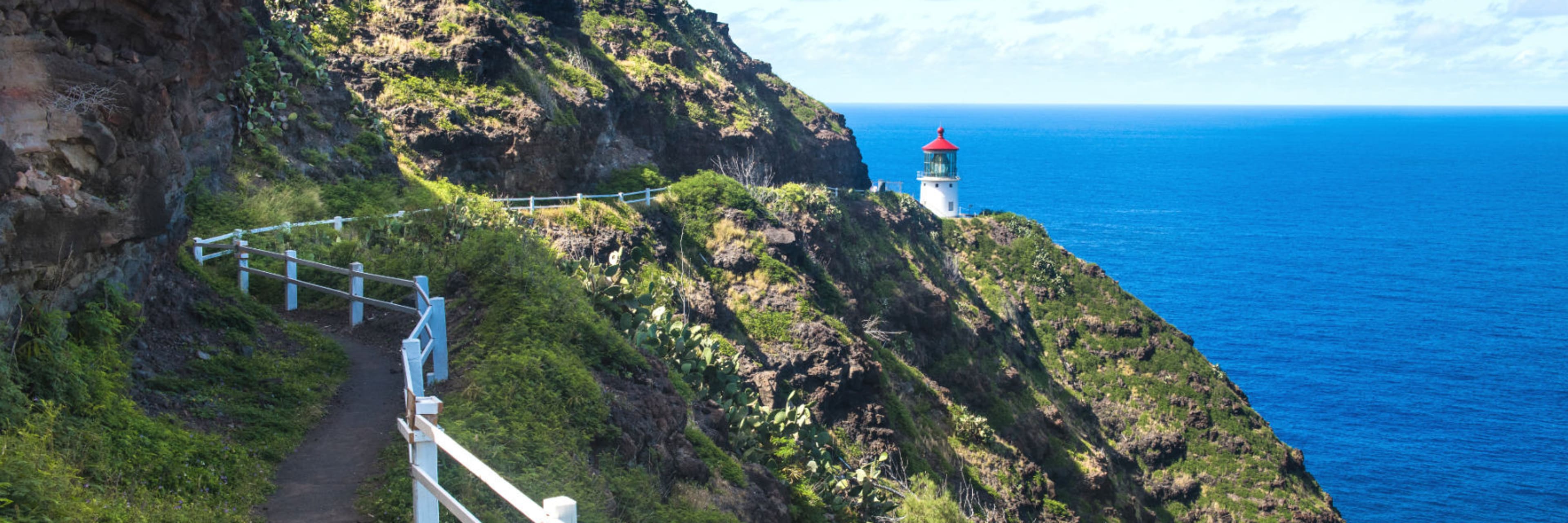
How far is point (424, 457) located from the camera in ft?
21.5

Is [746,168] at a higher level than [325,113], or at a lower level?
lower

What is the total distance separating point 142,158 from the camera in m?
10.8

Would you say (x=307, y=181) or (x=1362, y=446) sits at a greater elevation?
(x=307, y=181)

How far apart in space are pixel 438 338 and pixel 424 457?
448 cm

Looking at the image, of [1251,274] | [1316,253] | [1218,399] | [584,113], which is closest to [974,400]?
[584,113]

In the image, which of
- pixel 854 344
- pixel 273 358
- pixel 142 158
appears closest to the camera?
pixel 142 158

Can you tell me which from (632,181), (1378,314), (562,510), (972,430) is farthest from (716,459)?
(1378,314)

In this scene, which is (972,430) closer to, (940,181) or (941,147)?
(940,181)

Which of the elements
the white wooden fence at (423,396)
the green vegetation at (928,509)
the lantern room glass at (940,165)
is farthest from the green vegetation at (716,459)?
the lantern room glass at (940,165)

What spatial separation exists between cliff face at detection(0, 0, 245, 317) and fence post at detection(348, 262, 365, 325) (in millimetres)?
2108

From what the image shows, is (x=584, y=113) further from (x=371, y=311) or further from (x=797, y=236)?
(x=371, y=311)

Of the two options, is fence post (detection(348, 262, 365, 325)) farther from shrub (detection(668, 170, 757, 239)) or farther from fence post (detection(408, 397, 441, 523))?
shrub (detection(668, 170, 757, 239))

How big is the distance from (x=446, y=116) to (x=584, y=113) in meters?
5.52

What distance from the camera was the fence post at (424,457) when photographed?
655cm
